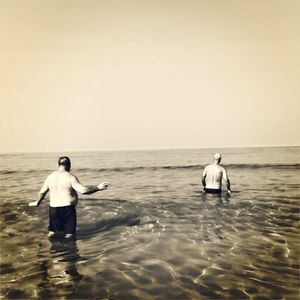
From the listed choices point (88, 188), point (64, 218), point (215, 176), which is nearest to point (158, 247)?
point (88, 188)

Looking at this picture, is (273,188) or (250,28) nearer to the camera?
(250,28)

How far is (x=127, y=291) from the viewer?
2.89 metres

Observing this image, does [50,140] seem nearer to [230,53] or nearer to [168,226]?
[168,226]

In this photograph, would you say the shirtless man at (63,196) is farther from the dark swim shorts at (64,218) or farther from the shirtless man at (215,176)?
the shirtless man at (215,176)

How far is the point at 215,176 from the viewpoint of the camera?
6.18m

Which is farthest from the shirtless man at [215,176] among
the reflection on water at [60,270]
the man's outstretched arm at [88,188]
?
the reflection on water at [60,270]

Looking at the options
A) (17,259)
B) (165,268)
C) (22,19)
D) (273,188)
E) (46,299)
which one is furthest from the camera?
(273,188)

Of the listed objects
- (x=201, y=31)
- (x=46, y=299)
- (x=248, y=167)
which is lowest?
(x=46, y=299)

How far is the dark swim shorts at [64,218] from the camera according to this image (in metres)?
4.08

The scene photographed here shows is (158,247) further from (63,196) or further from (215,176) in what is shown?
(215,176)

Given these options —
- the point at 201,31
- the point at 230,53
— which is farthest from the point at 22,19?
the point at 230,53

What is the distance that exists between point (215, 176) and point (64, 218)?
314 centimetres

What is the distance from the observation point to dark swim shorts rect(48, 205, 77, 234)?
4078 mm

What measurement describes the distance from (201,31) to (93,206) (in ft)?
12.0
